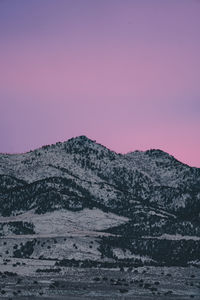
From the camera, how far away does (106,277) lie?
7067 inches

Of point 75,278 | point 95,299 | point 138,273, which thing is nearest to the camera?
point 95,299

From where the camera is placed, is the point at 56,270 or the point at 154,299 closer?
the point at 154,299

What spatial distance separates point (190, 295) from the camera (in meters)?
145

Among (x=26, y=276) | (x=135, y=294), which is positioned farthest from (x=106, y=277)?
(x=135, y=294)

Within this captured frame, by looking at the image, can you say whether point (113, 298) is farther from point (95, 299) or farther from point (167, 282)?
point (167, 282)

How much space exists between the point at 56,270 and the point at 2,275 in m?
23.0

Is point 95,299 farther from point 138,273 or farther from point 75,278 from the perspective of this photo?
point 138,273

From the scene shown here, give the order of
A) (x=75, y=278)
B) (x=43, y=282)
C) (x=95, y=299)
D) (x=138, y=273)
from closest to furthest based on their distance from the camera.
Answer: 1. (x=95, y=299)
2. (x=43, y=282)
3. (x=75, y=278)
4. (x=138, y=273)

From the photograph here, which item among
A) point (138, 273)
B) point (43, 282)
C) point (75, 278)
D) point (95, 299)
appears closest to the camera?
point (95, 299)

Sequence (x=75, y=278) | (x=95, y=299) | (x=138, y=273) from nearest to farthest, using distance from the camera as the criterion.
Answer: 1. (x=95, y=299)
2. (x=75, y=278)
3. (x=138, y=273)

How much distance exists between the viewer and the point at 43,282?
16488 cm

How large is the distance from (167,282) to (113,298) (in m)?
37.1

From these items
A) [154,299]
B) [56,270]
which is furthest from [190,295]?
[56,270]

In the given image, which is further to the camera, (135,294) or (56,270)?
(56,270)
